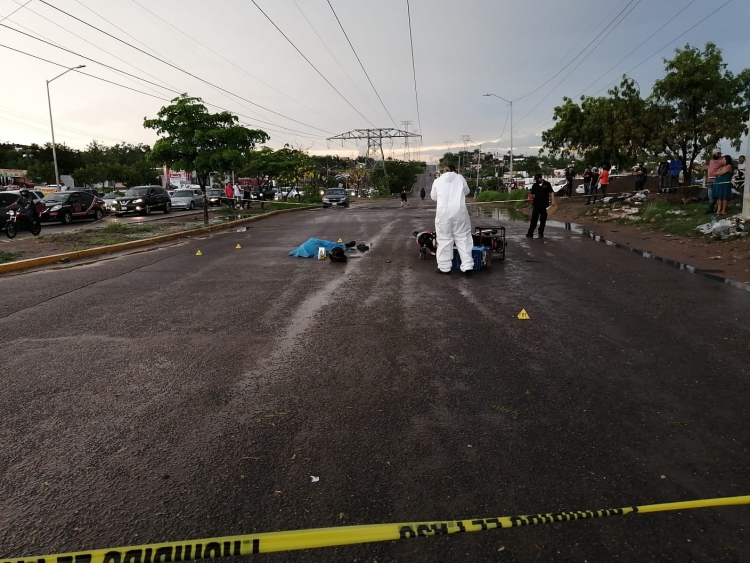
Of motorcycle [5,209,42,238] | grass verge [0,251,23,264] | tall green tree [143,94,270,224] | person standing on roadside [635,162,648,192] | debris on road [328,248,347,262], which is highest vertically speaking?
tall green tree [143,94,270,224]

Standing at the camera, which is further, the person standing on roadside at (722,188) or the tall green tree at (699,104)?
the tall green tree at (699,104)

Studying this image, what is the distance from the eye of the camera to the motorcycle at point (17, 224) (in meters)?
16.7

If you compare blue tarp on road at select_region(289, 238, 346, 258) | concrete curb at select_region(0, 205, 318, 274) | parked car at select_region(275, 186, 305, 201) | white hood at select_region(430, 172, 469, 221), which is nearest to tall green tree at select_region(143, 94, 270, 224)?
concrete curb at select_region(0, 205, 318, 274)

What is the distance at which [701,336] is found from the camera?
17.8 feet

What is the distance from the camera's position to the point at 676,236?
13.9 m

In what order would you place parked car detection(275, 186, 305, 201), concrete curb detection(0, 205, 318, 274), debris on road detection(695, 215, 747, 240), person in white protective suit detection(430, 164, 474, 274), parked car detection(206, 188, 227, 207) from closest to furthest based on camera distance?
person in white protective suit detection(430, 164, 474, 274) → concrete curb detection(0, 205, 318, 274) → debris on road detection(695, 215, 747, 240) → parked car detection(206, 188, 227, 207) → parked car detection(275, 186, 305, 201)

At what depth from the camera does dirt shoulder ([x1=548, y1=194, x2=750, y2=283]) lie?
33.4 feet

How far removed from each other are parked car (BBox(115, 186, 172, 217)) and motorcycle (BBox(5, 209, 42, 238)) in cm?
1090

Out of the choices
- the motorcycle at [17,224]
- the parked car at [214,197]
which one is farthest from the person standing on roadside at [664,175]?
the parked car at [214,197]

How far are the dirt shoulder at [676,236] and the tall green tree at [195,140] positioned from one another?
1474 cm

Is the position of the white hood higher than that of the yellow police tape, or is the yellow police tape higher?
the white hood

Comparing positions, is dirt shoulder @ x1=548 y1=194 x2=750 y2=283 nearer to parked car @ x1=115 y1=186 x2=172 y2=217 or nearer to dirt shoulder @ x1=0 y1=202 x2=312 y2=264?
dirt shoulder @ x1=0 y1=202 x2=312 y2=264

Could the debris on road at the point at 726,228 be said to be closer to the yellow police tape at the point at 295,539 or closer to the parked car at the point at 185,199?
the yellow police tape at the point at 295,539

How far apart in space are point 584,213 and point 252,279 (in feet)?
61.1
